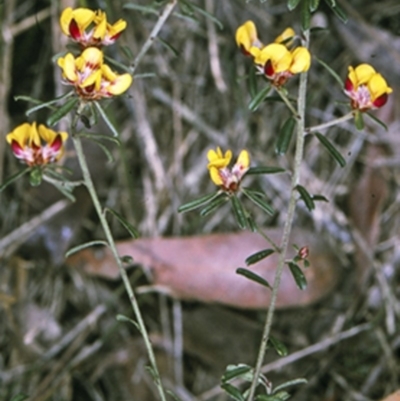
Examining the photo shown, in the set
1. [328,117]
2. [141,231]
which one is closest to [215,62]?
[328,117]

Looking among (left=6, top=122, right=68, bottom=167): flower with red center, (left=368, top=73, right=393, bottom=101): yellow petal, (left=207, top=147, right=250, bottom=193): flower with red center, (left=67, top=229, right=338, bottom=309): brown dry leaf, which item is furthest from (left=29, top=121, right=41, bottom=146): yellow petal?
(left=67, top=229, right=338, bottom=309): brown dry leaf

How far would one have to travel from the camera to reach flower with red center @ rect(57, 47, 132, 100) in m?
1.17

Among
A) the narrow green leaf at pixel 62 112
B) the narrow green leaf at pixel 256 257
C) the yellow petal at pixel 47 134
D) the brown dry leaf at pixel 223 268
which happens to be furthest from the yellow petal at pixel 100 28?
the brown dry leaf at pixel 223 268

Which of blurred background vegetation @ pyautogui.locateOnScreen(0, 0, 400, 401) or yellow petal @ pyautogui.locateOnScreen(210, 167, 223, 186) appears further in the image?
blurred background vegetation @ pyautogui.locateOnScreen(0, 0, 400, 401)

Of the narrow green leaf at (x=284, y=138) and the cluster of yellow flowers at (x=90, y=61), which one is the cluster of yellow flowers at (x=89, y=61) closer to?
the cluster of yellow flowers at (x=90, y=61)

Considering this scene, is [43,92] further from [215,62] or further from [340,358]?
[340,358]

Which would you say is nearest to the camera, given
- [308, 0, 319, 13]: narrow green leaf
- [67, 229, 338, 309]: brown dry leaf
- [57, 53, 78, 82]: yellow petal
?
[57, 53, 78, 82]: yellow petal

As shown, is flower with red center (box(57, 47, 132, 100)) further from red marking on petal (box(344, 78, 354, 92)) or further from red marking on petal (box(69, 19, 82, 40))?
red marking on petal (box(344, 78, 354, 92))

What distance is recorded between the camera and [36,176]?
4.41ft

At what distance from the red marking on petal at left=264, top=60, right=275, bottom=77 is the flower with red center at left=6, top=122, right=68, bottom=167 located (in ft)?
1.16

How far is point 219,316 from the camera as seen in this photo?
2.01 metres

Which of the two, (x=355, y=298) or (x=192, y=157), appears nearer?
(x=355, y=298)

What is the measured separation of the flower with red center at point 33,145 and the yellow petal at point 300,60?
40 cm

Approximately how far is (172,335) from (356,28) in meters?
0.94
